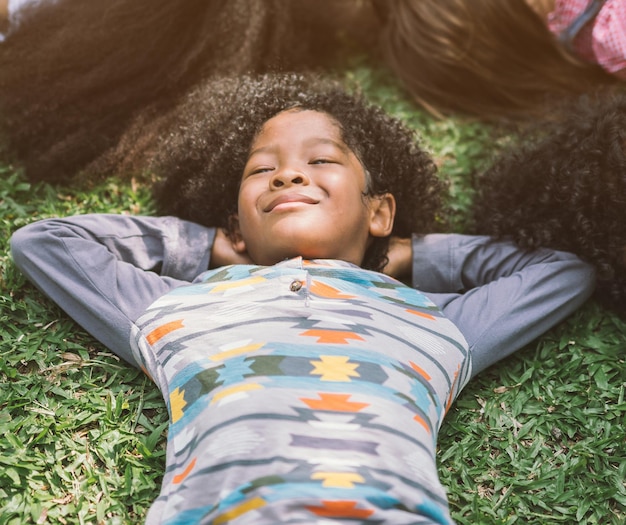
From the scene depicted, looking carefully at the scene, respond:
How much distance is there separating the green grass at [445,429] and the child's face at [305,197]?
1.96ft

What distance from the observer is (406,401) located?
1.67 m

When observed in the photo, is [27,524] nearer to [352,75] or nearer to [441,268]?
[441,268]

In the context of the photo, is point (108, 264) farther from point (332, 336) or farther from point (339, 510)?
point (339, 510)

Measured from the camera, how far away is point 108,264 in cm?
207

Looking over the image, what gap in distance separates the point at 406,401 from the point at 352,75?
1.96 meters

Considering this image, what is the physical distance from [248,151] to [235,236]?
0.32 meters

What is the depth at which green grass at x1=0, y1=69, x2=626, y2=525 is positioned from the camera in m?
1.79

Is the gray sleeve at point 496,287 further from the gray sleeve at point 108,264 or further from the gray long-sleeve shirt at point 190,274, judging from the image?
the gray sleeve at point 108,264

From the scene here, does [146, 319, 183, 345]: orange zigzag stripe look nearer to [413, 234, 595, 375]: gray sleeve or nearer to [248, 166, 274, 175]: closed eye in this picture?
[248, 166, 274, 175]: closed eye

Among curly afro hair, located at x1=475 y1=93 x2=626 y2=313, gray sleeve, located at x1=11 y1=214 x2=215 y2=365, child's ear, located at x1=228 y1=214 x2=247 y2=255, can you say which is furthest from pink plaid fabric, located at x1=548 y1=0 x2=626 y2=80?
gray sleeve, located at x1=11 y1=214 x2=215 y2=365

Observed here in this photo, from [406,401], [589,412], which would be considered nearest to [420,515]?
[406,401]

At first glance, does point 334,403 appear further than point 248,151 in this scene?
No

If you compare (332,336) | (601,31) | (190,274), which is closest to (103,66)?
(190,274)

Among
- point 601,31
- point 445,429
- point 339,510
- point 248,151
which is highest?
point 601,31
